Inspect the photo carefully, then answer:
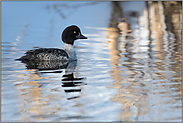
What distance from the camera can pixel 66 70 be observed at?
9.24 m

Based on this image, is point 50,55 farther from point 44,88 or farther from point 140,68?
point 44,88

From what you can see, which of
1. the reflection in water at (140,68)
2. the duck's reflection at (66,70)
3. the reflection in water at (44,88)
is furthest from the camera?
the duck's reflection at (66,70)

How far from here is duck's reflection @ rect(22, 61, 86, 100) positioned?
717 centimetres

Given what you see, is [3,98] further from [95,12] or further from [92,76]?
[95,12]

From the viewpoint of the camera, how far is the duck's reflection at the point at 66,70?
717cm

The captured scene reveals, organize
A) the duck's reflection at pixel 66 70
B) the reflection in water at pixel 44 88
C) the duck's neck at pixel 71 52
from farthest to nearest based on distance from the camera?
1. the duck's neck at pixel 71 52
2. the duck's reflection at pixel 66 70
3. the reflection in water at pixel 44 88

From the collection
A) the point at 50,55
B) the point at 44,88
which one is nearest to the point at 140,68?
the point at 50,55

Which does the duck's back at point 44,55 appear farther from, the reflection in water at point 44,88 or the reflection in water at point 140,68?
the reflection in water at point 140,68

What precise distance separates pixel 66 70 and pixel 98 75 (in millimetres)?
1167

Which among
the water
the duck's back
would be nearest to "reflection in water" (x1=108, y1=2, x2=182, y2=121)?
the water

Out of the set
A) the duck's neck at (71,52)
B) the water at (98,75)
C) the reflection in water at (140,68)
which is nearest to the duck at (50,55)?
the duck's neck at (71,52)

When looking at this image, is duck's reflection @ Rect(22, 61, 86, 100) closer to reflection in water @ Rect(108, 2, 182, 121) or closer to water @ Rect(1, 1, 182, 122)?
water @ Rect(1, 1, 182, 122)

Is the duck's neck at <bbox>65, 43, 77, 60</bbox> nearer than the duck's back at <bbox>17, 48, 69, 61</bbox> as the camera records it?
No

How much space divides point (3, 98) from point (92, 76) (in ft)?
8.60
